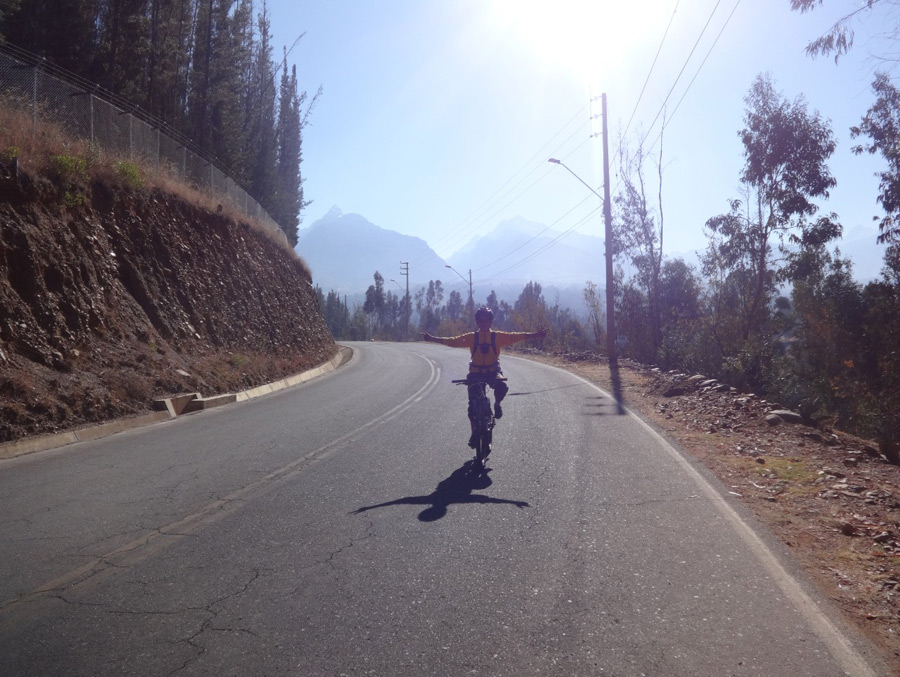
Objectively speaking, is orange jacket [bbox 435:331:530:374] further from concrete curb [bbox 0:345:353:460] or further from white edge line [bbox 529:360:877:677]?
concrete curb [bbox 0:345:353:460]

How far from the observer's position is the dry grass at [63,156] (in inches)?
595

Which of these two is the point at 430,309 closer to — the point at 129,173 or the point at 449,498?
the point at 129,173

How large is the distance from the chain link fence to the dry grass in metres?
0.25

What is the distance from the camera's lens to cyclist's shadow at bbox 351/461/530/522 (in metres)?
7.00

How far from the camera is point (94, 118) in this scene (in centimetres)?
1838

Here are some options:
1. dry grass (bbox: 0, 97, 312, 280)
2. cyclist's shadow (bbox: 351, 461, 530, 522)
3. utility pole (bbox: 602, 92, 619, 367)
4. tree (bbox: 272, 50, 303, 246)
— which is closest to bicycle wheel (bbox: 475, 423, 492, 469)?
cyclist's shadow (bbox: 351, 461, 530, 522)

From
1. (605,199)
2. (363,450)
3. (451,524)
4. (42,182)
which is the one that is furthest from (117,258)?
(605,199)

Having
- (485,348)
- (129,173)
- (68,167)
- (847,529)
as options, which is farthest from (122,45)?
(847,529)

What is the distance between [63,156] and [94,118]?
9.40 feet

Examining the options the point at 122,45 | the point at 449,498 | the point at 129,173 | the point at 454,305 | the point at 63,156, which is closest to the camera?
the point at 449,498

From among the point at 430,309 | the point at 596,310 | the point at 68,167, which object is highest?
the point at 430,309

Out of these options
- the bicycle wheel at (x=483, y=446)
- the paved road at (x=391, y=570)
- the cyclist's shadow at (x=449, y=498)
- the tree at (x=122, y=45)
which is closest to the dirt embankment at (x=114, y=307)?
the paved road at (x=391, y=570)

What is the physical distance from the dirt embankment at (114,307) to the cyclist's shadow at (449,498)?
6795 mm

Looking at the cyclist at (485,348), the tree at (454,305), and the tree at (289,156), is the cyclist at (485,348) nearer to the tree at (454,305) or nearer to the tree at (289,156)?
the tree at (289,156)
